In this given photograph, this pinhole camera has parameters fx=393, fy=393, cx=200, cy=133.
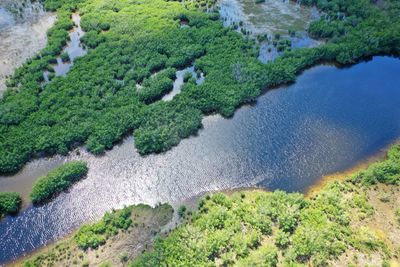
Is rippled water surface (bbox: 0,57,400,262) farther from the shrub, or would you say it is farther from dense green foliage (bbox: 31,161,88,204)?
the shrub

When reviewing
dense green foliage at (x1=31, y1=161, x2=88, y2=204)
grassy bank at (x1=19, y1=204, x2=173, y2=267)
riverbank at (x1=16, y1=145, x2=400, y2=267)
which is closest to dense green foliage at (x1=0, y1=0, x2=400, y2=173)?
dense green foliage at (x1=31, y1=161, x2=88, y2=204)

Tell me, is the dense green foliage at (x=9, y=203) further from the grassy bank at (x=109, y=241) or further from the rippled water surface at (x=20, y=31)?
the rippled water surface at (x=20, y=31)

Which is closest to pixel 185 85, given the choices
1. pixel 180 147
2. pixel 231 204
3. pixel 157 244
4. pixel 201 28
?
pixel 180 147

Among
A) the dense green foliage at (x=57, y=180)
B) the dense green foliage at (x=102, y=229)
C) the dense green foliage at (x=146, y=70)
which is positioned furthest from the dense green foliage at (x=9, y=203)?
the dense green foliage at (x=102, y=229)

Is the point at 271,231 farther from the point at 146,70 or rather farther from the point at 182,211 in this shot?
the point at 146,70

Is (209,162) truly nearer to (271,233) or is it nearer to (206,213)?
(206,213)

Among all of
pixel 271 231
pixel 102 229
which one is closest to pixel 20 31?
pixel 102 229
